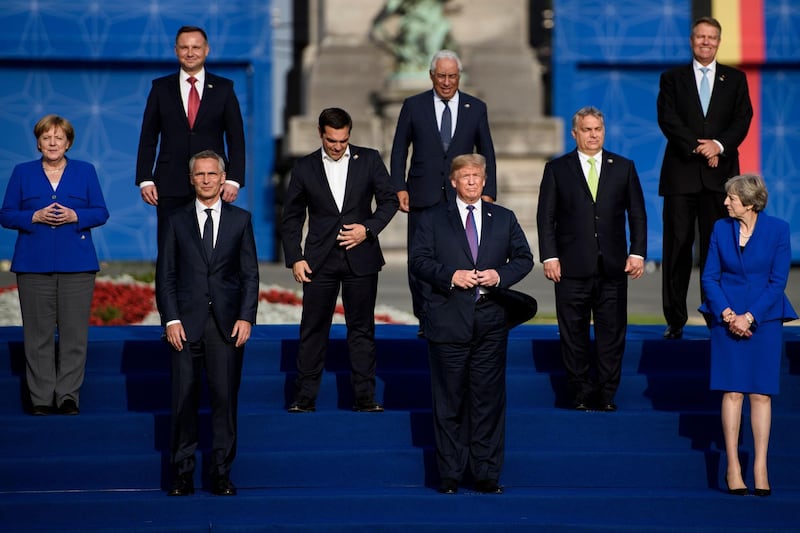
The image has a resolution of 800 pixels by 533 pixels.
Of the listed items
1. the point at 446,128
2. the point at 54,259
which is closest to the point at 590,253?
the point at 446,128

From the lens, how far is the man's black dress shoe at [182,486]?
7367 millimetres

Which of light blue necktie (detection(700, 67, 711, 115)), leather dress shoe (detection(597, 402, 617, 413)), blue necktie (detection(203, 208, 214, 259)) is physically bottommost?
leather dress shoe (detection(597, 402, 617, 413))

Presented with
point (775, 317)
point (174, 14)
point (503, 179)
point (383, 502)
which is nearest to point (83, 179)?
point (383, 502)

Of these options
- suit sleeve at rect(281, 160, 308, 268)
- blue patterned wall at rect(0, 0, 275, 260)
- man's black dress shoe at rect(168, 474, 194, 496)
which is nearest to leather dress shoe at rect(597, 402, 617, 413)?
suit sleeve at rect(281, 160, 308, 268)

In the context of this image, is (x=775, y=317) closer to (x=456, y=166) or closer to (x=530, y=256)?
(x=530, y=256)

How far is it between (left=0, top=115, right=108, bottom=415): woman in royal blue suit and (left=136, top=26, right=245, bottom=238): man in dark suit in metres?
0.36

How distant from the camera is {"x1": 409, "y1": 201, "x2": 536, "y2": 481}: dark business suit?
743 cm

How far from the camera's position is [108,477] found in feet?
25.4

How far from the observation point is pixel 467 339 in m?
7.41

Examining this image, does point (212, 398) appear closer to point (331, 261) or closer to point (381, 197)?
point (331, 261)

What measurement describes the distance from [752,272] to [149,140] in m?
3.42

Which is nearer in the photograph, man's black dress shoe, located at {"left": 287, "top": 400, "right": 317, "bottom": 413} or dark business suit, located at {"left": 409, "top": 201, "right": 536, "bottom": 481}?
dark business suit, located at {"left": 409, "top": 201, "right": 536, "bottom": 481}

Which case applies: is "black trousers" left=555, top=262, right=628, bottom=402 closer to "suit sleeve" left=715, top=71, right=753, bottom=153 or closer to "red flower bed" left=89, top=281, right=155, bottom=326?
"suit sleeve" left=715, top=71, right=753, bottom=153

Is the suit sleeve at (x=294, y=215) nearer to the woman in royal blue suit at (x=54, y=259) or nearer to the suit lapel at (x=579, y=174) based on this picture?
the woman in royal blue suit at (x=54, y=259)
